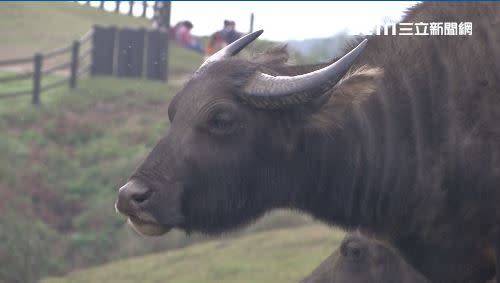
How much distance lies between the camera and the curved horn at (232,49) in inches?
244

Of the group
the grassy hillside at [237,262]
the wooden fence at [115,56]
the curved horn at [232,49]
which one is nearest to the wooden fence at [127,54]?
the wooden fence at [115,56]

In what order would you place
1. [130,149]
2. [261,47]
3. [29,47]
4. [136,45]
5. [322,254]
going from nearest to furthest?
[261,47] < [322,254] < [130,149] < [136,45] < [29,47]

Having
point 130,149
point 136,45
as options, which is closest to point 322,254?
point 130,149

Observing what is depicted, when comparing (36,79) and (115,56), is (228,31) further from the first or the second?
(115,56)

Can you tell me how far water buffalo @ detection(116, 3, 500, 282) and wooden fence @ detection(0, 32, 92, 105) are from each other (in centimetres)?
1892

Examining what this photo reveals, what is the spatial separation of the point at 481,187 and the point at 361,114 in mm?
830

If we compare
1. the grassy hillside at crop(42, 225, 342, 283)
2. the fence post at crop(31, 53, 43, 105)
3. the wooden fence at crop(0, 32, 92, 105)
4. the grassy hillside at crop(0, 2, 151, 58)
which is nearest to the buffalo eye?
the grassy hillside at crop(42, 225, 342, 283)

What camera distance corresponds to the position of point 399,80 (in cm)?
620

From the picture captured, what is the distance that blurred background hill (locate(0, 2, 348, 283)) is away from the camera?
1295 centimetres

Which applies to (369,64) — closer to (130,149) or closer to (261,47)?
(261,47)

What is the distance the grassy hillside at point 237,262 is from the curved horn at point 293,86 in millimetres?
5617

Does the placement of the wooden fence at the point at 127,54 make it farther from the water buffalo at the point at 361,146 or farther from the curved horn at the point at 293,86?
the curved horn at the point at 293,86

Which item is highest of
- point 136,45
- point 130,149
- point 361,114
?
point 361,114

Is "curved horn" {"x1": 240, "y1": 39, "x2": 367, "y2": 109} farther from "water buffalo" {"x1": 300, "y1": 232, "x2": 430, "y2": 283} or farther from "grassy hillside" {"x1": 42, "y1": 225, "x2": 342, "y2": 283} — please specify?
"grassy hillside" {"x1": 42, "y1": 225, "x2": 342, "y2": 283}
